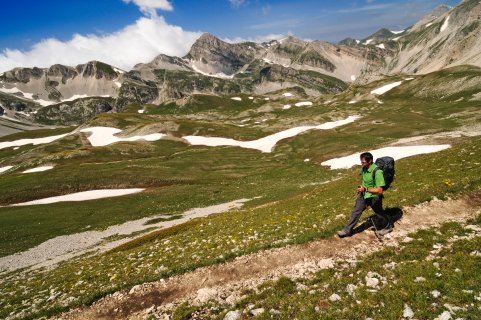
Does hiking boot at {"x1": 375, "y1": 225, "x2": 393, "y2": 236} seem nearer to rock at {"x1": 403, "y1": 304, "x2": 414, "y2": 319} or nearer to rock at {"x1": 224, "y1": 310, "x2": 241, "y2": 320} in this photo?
rock at {"x1": 403, "y1": 304, "x2": 414, "y2": 319}

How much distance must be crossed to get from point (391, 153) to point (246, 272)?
58.8m

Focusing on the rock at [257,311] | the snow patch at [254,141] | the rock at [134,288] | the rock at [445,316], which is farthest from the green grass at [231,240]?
the snow patch at [254,141]

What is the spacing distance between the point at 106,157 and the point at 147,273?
4311 inches

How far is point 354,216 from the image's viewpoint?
63.2ft

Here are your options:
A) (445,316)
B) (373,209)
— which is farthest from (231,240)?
(445,316)

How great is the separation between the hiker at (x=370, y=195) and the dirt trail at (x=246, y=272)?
0.49m

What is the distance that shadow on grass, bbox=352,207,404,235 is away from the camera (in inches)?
758

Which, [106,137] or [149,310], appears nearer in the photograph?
[149,310]

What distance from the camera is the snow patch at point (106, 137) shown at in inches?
6073

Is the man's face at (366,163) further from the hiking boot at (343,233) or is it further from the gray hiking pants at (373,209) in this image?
the hiking boot at (343,233)

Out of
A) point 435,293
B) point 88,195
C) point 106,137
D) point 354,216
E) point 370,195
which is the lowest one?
point 88,195

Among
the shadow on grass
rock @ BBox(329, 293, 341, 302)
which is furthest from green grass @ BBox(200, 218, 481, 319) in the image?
the shadow on grass

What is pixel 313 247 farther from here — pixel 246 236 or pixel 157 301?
pixel 157 301

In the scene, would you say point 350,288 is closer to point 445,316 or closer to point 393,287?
point 393,287
